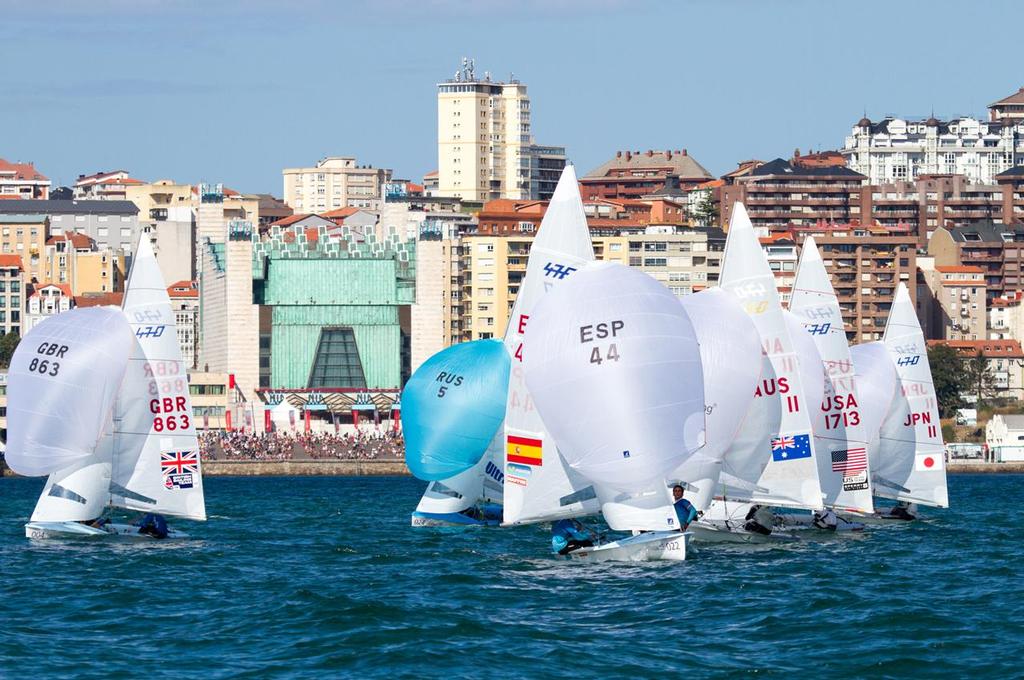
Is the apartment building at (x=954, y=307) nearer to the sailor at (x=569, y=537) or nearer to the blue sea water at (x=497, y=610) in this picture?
the blue sea water at (x=497, y=610)

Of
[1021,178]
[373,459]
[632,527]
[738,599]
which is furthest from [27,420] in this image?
[1021,178]

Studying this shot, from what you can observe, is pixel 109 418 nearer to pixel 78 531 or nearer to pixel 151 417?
pixel 151 417

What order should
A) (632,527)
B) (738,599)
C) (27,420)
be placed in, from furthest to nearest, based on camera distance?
(27,420) < (632,527) < (738,599)

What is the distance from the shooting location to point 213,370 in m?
146

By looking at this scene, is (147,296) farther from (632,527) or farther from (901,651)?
(901,651)

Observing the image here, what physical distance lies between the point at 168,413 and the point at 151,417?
0.36 metres

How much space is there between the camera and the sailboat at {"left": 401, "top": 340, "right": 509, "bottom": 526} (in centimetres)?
5069

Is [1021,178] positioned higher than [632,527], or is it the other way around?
[1021,178]

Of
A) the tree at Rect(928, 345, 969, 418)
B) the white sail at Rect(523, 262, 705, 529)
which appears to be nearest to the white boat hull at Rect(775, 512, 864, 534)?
the white sail at Rect(523, 262, 705, 529)

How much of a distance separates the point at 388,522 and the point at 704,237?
9747 centimetres

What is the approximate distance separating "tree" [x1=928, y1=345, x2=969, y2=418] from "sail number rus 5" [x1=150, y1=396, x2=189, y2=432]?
97820mm

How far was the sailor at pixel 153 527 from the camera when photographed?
1754 inches

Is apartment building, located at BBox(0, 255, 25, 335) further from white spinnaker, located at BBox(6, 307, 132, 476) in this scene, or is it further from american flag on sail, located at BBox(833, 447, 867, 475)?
white spinnaker, located at BBox(6, 307, 132, 476)

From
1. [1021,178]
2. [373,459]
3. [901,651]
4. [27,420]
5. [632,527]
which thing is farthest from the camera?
[1021,178]
